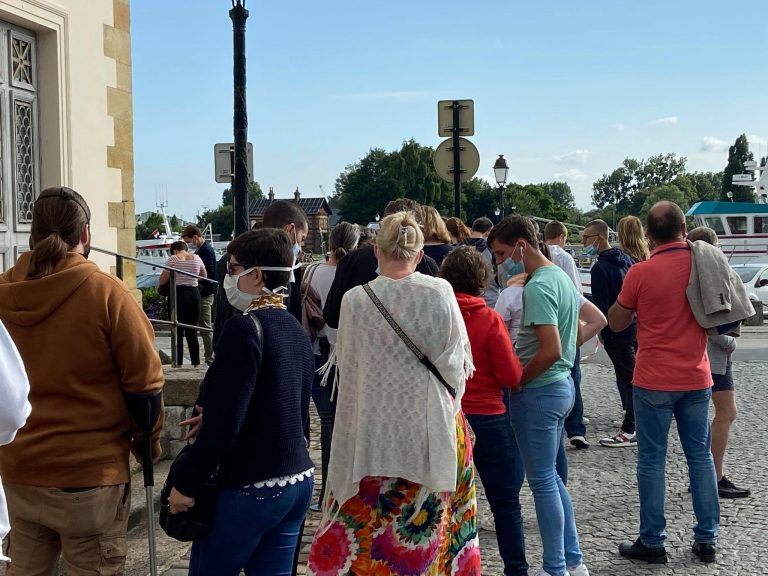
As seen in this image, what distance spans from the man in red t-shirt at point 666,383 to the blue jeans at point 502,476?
0.93 metres

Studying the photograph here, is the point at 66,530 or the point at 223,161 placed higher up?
the point at 223,161

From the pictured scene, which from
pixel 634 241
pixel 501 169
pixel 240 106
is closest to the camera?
pixel 634 241

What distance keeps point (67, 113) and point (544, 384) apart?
462cm

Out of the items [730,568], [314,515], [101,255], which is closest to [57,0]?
[101,255]

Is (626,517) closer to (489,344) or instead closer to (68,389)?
(489,344)

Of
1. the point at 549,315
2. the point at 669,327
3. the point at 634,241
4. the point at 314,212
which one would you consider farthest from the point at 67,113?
the point at 314,212

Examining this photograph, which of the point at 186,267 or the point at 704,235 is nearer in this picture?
the point at 704,235

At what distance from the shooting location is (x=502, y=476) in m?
4.40

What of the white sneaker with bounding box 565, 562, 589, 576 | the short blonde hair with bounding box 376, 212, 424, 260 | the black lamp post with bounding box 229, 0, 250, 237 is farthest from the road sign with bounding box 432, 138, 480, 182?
the short blonde hair with bounding box 376, 212, 424, 260

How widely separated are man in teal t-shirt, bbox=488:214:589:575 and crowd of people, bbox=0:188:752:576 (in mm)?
10

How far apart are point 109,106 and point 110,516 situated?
521 centimetres

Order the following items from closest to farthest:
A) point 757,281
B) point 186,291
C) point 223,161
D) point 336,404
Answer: point 336,404, point 186,291, point 223,161, point 757,281

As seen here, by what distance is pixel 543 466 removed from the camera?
448 cm

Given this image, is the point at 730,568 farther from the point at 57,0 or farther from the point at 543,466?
Answer: the point at 57,0
